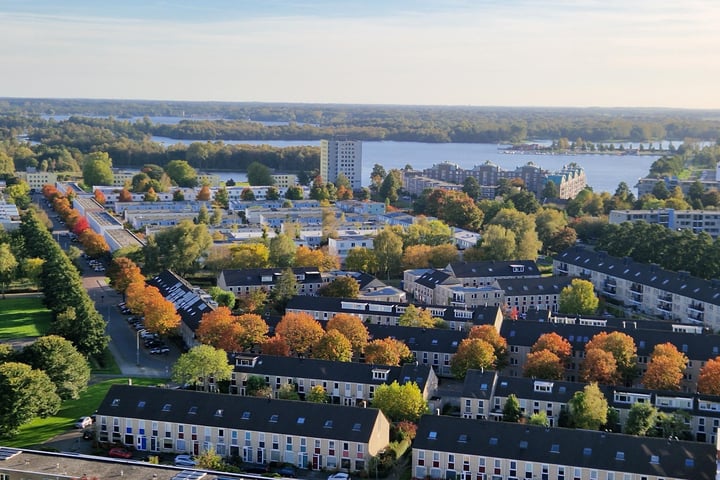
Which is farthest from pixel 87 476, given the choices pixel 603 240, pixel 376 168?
pixel 376 168

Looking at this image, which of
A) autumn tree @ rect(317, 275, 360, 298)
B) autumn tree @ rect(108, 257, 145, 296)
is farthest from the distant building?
autumn tree @ rect(317, 275, 360, 298)

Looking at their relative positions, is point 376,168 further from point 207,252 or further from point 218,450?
point 218,450

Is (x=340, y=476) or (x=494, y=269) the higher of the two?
(x=494, y=269)

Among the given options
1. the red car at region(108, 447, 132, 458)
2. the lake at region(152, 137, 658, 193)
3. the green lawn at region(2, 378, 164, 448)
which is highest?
the lake at region(152, 137, 658, 193)

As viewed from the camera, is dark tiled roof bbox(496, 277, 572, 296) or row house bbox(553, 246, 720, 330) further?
dark tiled roof bbox(496, 277, 572, 296)

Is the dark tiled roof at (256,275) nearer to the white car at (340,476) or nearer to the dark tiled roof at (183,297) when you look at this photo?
the dark tiled roof at (183,297)

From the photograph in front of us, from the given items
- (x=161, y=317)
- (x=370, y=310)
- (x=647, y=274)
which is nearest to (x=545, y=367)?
(x=370, y=310)

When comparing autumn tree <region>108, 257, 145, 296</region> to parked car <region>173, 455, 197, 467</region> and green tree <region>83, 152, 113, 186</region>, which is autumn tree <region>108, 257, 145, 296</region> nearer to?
parked car <region>173, 455, 197, 467</region>

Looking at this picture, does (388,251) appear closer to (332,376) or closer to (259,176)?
(332,376)
